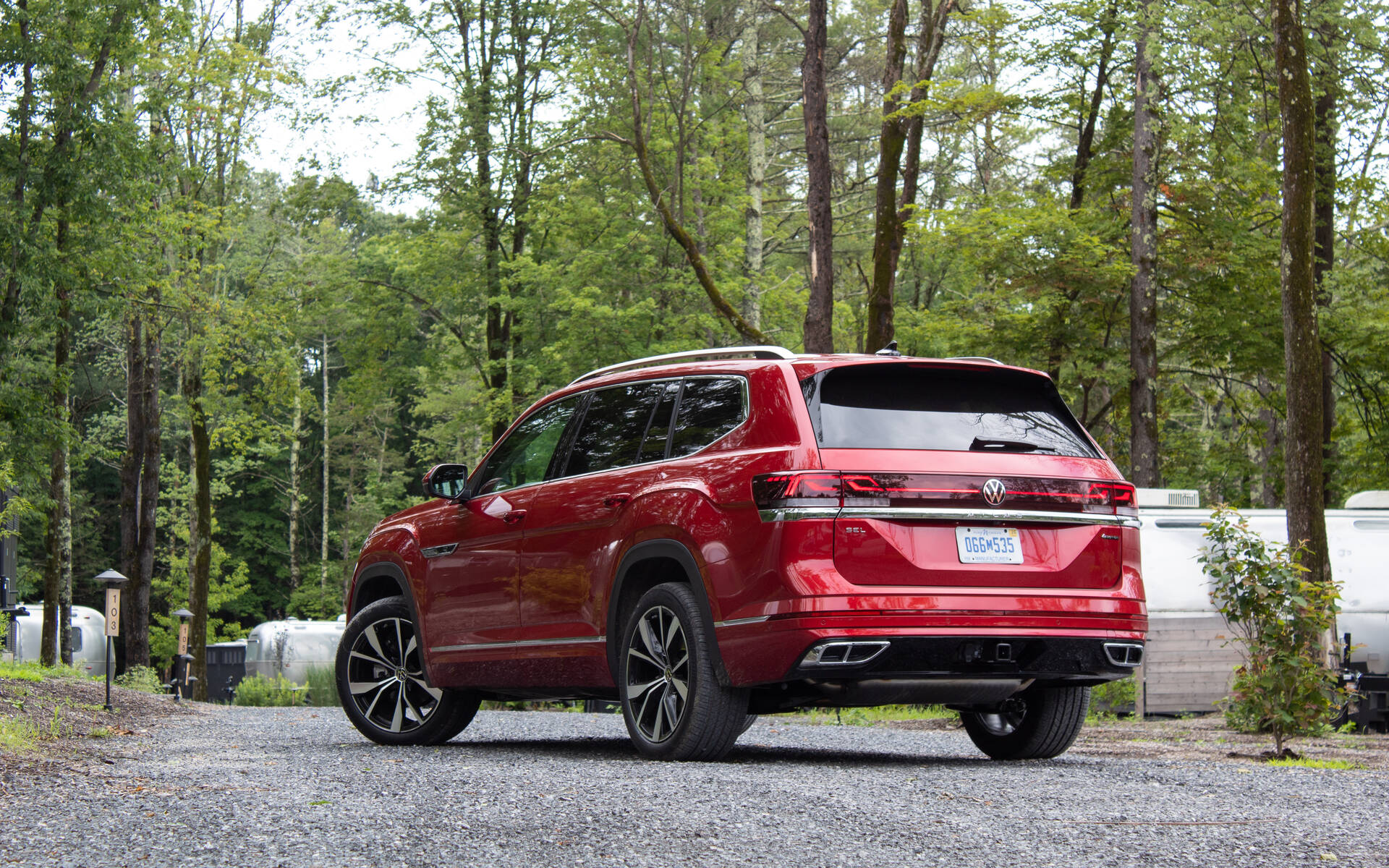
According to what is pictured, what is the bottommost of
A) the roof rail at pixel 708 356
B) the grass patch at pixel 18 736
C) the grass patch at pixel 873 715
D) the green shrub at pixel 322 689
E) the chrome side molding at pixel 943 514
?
the green shrub at pixel 322 689

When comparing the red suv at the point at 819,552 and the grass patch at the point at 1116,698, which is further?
the grass patch at the point at 1116,698

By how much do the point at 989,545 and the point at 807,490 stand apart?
0.89 m

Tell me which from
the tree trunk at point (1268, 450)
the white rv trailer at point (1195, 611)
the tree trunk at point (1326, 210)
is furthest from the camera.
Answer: the tree trunk at point (1268, 450)

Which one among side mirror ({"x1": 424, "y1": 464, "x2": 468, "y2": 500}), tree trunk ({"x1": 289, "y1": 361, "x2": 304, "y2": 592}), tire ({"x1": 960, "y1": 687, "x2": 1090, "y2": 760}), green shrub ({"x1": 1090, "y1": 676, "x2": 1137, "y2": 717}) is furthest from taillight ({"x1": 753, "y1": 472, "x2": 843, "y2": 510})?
tree trunk ({"x1": 289, "y1": 361, "x2": 304, "y2": 592})

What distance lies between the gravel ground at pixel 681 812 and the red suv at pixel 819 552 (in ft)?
1.33

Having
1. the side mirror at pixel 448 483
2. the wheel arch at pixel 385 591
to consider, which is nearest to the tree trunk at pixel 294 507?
the wheel arch at pixel 385 591

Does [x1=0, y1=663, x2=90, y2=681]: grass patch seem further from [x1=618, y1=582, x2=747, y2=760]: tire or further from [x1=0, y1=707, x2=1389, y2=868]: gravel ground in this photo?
[x1=618, y1=582, x2=747, y2=760]: tire

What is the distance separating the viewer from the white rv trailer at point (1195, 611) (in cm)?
1664

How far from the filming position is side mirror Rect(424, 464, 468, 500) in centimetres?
839

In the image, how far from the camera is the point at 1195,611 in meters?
16.9

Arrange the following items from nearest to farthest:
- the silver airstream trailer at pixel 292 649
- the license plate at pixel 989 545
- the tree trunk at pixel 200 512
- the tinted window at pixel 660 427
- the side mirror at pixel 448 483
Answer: the license plate at pixel 989 545 → the tinted window at pixel 660 427 → the side mirror at pixel 448 483 → the tree trunk at pixel 200 512 → the silver airstream trailer at pixel 292 649

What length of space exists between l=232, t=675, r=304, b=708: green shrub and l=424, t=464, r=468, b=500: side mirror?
21643 millimetres

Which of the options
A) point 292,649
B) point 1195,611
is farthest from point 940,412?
point 292,649

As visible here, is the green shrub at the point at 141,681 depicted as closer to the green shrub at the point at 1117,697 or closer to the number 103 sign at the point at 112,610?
the number 103 sign at the point at 112,610
